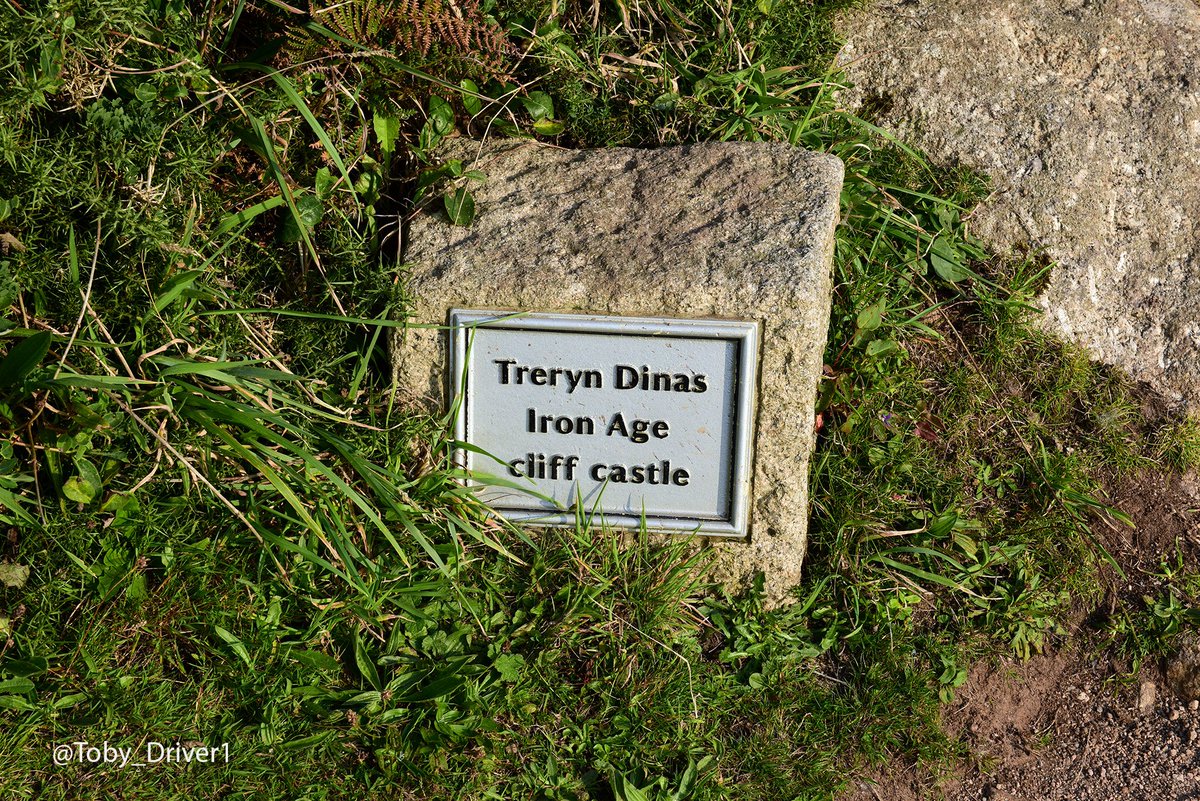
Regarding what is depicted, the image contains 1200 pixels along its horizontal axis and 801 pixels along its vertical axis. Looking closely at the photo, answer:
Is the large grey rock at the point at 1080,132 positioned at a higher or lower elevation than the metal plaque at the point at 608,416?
higher

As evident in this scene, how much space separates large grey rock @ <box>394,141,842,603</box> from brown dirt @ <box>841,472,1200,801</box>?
1.88 feet

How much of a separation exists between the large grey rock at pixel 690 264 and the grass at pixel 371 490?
0.11 m

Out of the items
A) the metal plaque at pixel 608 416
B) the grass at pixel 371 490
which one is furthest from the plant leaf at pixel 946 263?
the metal plaque at pixel 608 416

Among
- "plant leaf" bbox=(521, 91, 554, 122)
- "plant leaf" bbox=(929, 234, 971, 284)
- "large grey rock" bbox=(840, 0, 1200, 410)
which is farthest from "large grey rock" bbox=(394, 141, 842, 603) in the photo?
"large grey rock" bbox=(840, 0, 1200, 410)

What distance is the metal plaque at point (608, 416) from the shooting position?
7.73ft

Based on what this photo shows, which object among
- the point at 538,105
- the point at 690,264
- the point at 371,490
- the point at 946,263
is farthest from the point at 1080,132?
the point at 371,490

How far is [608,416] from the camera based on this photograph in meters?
2.42

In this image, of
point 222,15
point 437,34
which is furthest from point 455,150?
point 222,15

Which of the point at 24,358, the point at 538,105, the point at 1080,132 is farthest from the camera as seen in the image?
the point at 1080,132

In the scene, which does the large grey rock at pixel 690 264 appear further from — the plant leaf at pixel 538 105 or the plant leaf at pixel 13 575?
the plant leaf at pixel 13 575

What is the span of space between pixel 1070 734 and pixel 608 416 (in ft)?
4.87

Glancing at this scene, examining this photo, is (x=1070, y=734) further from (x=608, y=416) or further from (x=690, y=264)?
(x=690, y=264)

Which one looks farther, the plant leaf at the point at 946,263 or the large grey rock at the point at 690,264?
the plant leaf at the point at 946,263

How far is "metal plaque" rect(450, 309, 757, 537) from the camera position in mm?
2355
